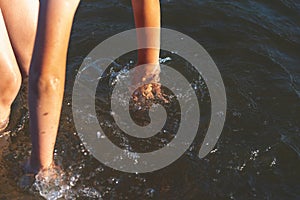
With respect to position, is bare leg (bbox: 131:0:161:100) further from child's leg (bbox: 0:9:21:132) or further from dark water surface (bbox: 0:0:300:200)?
child's leg (bbox: 0:9:21:132)

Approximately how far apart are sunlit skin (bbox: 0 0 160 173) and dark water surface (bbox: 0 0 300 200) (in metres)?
0.27

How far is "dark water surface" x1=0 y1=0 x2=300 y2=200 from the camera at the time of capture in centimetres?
277

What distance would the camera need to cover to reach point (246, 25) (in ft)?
12.9

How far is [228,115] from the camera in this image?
10.5ft

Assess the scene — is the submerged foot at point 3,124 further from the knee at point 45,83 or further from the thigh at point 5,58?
the knee at point 45,83

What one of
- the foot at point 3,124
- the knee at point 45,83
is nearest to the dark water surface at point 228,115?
the foot at point 3,124

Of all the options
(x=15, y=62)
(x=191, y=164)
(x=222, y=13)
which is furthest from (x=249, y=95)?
(x=15, y=62)

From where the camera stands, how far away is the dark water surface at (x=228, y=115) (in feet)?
9.07

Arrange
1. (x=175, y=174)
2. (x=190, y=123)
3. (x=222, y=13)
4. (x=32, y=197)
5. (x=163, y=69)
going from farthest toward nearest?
(x=222, y=13), (x=163, y=69), (x=190, y=123), (x=175, y=174), (x=32, y=197)

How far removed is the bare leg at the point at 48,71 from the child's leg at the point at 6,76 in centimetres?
65

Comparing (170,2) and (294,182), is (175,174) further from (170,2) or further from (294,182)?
(170,2)

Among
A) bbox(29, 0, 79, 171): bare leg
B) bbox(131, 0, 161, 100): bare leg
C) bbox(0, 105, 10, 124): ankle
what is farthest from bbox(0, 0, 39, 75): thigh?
bbox(29, 0, 79, 171): bare leg

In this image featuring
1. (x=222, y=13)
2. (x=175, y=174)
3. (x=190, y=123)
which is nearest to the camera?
(x=175, y=174)

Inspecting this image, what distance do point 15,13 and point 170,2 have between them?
147 centimetres
